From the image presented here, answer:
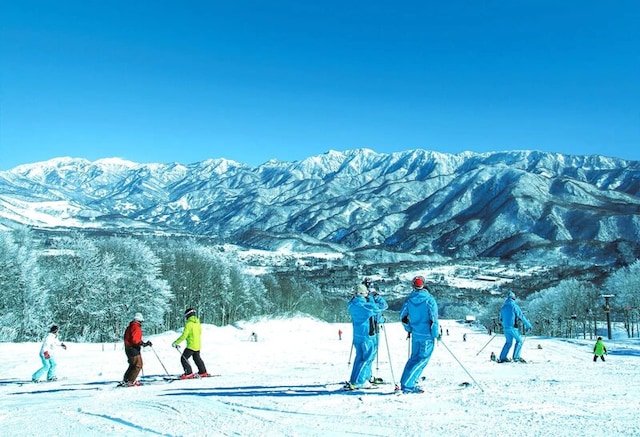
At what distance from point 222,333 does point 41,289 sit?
17.2 meters

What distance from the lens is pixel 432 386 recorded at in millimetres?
10883

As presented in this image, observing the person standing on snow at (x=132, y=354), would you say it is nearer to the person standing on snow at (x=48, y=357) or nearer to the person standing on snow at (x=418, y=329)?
the person standing on snow at (x=48, y=357)

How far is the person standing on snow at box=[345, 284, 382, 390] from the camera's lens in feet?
35.5

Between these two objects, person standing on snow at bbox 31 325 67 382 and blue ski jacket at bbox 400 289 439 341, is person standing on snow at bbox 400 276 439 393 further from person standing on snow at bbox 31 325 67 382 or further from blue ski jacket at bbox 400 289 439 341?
person standing on snow at bbox 31 325 67 382

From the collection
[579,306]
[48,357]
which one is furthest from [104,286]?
[579,306]

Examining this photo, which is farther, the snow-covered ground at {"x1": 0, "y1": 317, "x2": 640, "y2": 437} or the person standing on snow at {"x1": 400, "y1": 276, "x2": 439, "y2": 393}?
the person standing on snow at {"x1": 400, "y1": 276, "x2": 439, "y2": 393}

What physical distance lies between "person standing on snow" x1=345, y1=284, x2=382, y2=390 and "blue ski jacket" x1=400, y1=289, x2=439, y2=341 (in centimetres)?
105

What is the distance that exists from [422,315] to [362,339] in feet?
5.34

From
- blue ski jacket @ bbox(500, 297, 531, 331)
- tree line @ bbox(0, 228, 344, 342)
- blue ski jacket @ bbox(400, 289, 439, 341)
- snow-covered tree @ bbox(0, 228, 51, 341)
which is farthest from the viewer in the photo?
tree line @ bbox(0, 228, 344, 342)

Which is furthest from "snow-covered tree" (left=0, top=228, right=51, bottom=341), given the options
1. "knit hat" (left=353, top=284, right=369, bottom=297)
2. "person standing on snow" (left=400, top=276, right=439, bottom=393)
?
"person standing on snow" (left=400, top=276, right=439, bottom=393)

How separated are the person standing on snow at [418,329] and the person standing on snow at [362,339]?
1025 mm

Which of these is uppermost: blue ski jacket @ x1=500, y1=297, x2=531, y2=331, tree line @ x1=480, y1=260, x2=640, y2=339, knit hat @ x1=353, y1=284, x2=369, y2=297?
knit hat @ x1=353, y1=284, x2=369, y2=297

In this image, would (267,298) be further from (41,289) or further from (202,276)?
(41,289)

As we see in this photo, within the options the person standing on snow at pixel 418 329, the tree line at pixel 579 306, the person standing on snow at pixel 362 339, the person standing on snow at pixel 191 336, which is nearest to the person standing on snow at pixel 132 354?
the person standing on snow at pixel 191 336
